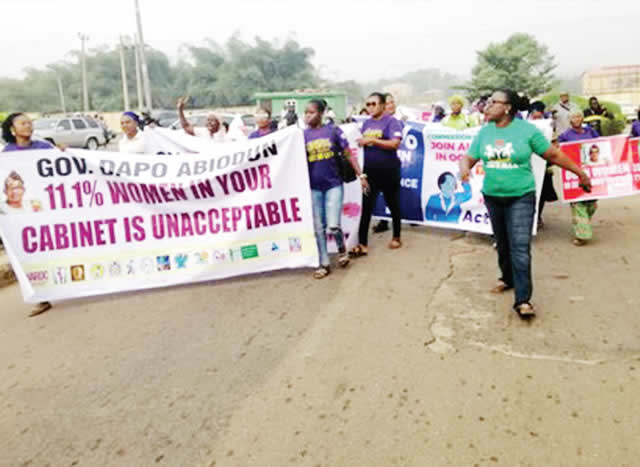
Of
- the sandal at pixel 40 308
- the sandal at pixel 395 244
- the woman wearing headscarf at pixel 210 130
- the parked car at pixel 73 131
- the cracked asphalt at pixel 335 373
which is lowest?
the cracked asphalt at pixel 335 373

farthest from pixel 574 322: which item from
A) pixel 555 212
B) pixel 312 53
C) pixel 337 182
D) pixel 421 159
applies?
pixel 312 53

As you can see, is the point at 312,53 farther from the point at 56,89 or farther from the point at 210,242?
the point at 210,242

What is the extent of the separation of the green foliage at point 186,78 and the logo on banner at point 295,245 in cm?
6731

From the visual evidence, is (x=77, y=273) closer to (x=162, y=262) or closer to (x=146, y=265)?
(x=146, y=265)

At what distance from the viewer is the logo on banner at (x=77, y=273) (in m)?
5.22

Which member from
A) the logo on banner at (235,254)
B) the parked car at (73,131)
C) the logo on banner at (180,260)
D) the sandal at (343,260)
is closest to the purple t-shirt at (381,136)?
the sandal at (343,260)

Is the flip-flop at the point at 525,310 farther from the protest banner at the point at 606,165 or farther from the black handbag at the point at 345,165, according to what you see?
the protest banner at the point at 606,165

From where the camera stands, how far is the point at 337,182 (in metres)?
5.64

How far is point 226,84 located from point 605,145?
6926 centimetres

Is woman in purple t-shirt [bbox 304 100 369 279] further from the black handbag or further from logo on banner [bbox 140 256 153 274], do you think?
logo on banner [bbox 140 256 153 274]

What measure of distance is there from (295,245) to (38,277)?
93.4 inches

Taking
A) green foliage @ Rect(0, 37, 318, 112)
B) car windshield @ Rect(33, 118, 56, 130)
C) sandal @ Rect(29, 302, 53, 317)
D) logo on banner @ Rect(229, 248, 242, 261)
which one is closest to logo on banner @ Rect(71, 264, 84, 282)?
sandal @ Rect(29, 302, 53, 317)

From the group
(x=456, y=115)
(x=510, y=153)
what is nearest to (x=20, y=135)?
(x=510, y=153)

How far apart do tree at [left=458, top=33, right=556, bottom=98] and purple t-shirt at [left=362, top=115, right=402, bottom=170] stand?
51.2 metres
